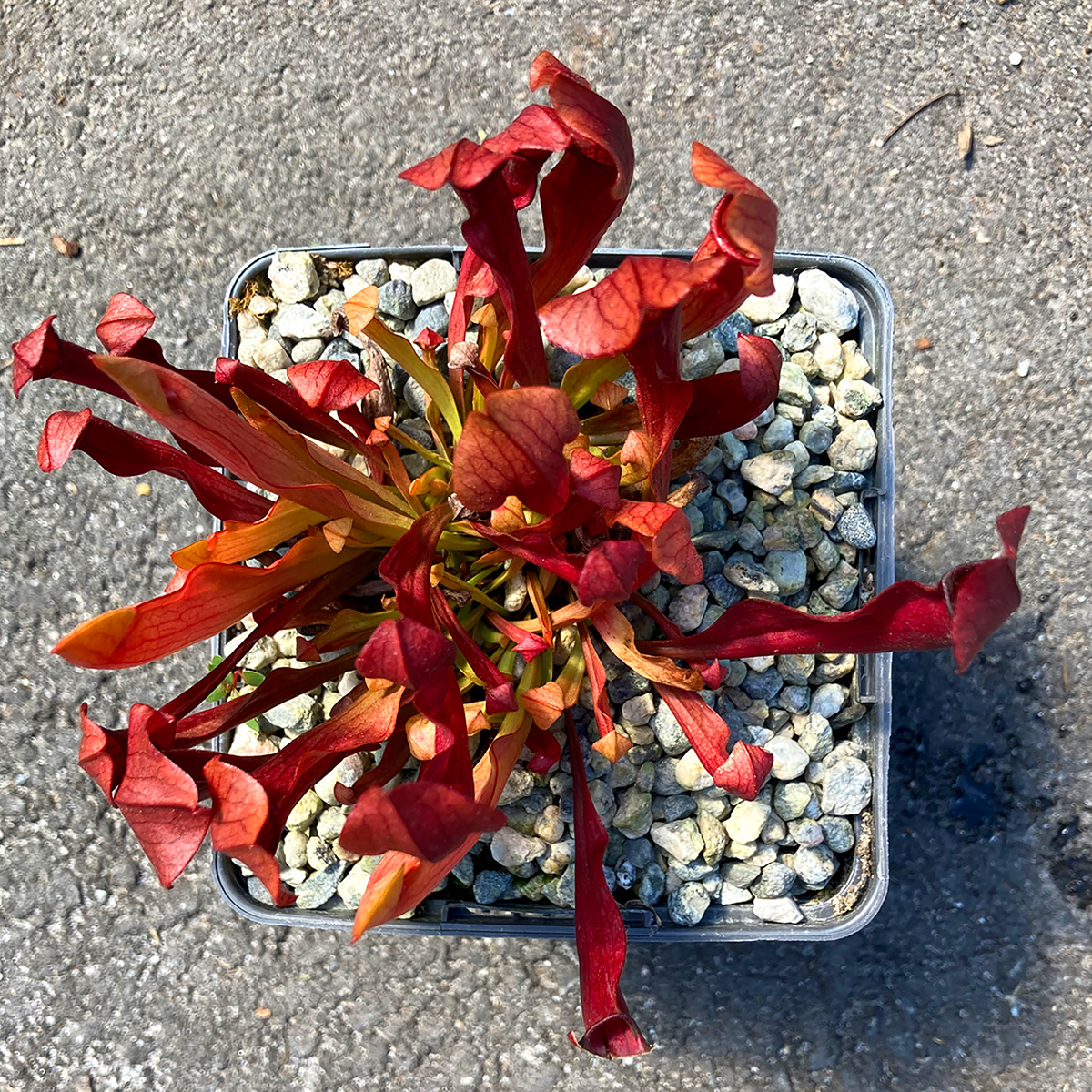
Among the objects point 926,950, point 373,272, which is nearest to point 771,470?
point 373,272

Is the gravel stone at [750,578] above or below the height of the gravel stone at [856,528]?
below

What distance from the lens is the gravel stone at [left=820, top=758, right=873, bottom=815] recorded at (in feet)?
2.41

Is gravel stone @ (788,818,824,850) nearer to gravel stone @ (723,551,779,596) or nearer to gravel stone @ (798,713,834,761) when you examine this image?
gravel stone @ (798,713,834,761)

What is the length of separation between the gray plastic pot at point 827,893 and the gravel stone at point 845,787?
1 centimetres

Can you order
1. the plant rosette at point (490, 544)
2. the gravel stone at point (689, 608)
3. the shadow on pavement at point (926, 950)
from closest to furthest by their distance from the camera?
the plant rosette at point (490, 544)
the gravel stone at point (689, 608)
the shadow on pavement at point (926, 950)

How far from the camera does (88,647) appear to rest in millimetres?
456

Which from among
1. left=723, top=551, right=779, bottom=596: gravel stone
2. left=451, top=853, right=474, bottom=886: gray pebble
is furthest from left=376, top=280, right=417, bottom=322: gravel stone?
left=451, top=853, right=474, bottom=886: gray pebble

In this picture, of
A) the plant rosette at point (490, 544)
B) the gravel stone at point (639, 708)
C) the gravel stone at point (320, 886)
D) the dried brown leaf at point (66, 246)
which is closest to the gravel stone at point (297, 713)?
the plant rosette at point (490, 544)

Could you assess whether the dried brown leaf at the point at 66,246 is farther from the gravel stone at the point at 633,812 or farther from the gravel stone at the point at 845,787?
the gravel stone at the point at 845,787

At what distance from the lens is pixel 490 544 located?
65 cm

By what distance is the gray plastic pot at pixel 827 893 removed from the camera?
0.73 m

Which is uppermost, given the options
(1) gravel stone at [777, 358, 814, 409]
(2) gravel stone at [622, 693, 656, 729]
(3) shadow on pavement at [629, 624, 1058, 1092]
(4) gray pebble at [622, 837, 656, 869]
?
(1) gravel stone at [777, 358, 814, 409]

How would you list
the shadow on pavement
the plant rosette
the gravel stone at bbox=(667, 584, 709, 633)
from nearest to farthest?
1. the plant rosette
2. the gravel stone at bbox=(667, 584, 709, 633)
3. the shadow on pavement

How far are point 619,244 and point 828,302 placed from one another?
0.33m
